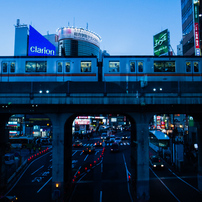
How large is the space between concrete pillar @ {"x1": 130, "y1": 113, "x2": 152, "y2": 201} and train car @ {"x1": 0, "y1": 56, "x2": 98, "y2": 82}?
6093mm

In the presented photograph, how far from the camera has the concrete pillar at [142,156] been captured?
16891 millimetres

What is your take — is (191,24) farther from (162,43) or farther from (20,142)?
(20,142)

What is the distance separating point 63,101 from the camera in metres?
16.7

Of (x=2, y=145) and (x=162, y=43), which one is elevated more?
(x=162, y=43)

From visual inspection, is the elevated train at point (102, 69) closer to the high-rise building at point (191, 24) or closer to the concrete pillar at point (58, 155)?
the concrete pillar at point (58, 155)

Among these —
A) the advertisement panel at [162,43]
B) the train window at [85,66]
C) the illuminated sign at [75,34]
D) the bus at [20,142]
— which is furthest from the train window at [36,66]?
the illuminated sign at [75,34]

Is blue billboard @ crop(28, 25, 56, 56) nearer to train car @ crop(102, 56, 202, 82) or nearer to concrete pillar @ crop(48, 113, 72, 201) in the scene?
train car @ crop(102, 56, 202, 82)

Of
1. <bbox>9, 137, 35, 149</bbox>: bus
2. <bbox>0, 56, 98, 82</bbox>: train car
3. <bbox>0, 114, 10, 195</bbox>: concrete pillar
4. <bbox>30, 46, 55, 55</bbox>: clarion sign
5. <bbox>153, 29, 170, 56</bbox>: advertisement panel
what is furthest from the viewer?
<bbox>9, 137, 35, 149</bbox>: bus

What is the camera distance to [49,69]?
2036 cm

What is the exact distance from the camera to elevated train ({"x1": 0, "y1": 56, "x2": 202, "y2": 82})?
2014 centimetres

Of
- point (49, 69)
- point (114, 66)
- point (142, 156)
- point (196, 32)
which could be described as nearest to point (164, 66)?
point (114, 66)

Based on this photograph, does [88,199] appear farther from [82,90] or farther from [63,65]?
[63,65]

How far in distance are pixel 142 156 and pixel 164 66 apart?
29.9 ft

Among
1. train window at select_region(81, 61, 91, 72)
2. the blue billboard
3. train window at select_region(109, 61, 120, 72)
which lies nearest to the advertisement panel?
the blue billboard
